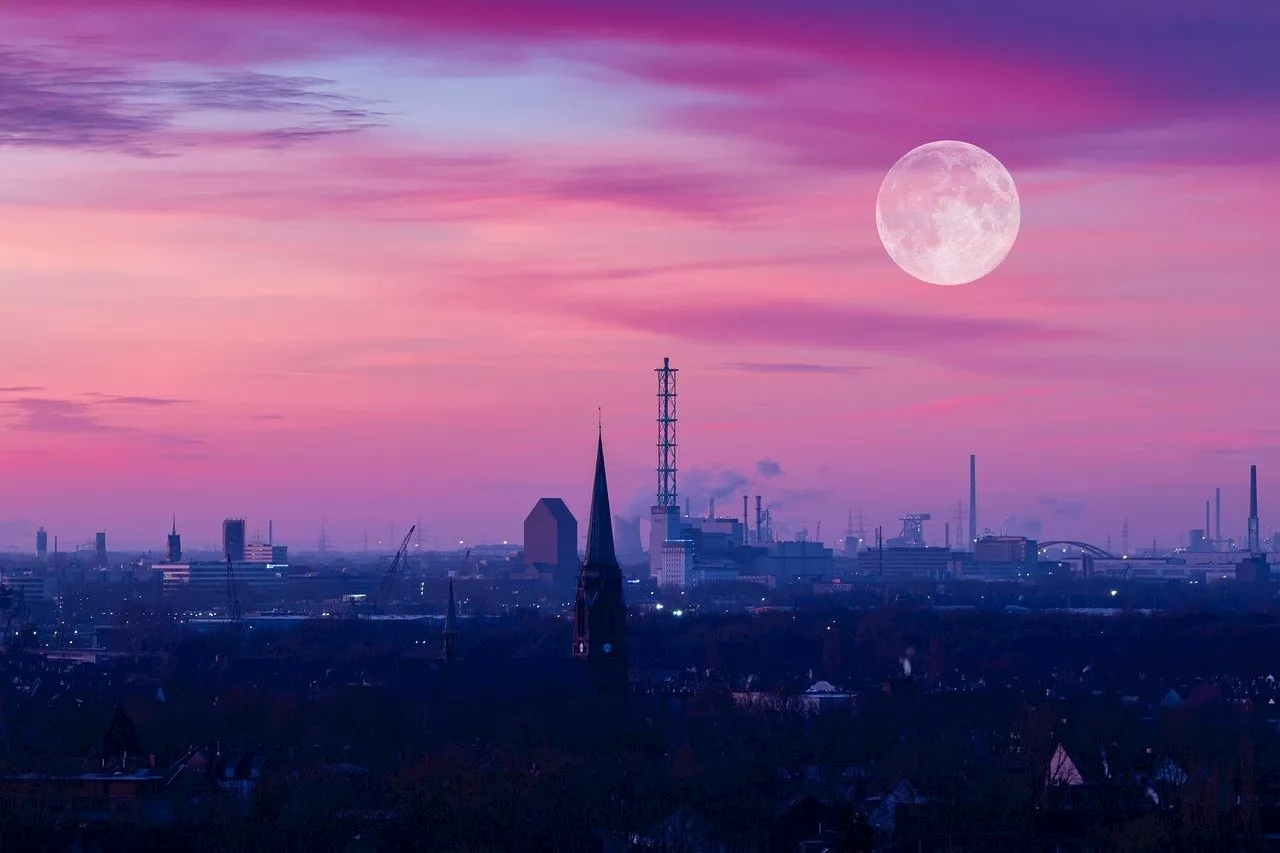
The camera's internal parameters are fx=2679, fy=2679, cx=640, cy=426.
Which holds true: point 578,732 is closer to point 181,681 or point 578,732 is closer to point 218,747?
point 218,747

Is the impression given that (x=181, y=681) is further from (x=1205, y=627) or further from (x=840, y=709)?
(x=1205, y=627)

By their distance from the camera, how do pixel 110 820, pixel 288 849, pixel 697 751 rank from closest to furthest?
1. pixel 288 849
2. pixel 110 820
3. pixel 697 751

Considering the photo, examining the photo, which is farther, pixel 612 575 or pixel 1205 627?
pixel 1205 627

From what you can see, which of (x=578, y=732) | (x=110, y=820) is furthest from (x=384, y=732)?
(x=110, y=820)

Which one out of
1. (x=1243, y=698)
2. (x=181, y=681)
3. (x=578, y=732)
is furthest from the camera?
(x=181, y=681)
